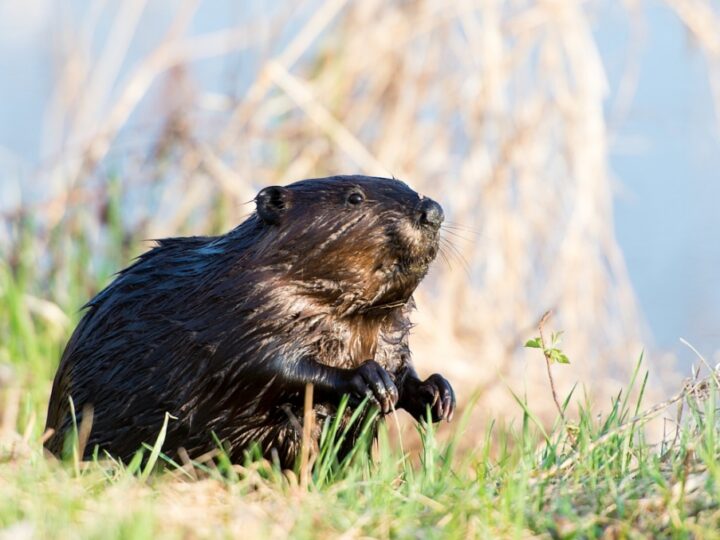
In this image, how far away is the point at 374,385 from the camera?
2.89m

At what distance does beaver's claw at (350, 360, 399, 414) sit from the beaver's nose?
0.39 m

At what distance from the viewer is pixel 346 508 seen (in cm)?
230

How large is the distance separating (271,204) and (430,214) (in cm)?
40

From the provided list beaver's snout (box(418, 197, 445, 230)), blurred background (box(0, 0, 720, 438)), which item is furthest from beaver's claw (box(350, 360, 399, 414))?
blurred background (box(0, 0, 720, 438))

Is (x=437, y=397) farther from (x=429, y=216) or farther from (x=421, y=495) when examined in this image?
(x=421, y=495)

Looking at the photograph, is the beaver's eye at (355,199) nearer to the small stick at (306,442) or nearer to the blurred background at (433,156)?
the small stick at (306,442)

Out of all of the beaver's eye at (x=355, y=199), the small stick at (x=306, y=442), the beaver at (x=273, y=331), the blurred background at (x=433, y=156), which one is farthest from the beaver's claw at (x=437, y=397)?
the blurred background at (x=433, y=156)

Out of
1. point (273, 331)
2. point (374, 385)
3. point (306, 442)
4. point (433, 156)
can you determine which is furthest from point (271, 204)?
point (433, 156)

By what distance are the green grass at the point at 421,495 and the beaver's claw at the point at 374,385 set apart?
3.4 inches

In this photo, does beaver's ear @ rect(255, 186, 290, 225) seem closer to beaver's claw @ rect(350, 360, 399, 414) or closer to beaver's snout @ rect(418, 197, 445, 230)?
beaver's snout @ rect(418, 197, 445, 230)

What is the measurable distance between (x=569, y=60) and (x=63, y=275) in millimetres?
2654

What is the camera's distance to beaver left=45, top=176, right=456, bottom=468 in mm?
3029

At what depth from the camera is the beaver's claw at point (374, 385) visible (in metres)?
2.88

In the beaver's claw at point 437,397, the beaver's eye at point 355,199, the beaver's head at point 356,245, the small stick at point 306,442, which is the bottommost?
the small stick at point 306,442
